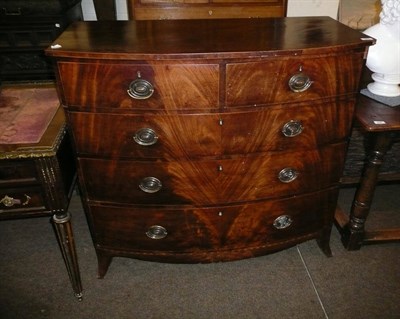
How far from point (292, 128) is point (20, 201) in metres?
1.16

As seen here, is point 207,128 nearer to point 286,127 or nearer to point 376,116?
point 286,127

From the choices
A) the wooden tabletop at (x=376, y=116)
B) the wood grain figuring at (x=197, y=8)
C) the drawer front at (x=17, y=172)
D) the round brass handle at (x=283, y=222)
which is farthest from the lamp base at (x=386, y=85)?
the drawer front at (x=17, y=172)

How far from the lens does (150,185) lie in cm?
151

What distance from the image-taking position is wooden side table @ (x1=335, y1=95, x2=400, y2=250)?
61.6 inches

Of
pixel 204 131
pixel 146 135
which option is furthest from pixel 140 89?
pixel 204 131

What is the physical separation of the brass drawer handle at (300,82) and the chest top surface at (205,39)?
9cm

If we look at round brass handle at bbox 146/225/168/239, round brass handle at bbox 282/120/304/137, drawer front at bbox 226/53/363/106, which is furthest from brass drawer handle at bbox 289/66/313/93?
round brass handle at bbox 146/225/168/239

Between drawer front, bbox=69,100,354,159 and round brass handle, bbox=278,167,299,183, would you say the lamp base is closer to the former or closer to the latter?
drawer front, bbox=69,100,354,159

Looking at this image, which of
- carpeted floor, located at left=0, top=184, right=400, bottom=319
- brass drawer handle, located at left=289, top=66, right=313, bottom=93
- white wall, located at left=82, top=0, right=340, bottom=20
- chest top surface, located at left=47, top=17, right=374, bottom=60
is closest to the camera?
chest top surface, located at left=47, top=17, right=374, bottom=60

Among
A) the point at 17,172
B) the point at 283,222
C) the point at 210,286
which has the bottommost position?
the point at 210,286

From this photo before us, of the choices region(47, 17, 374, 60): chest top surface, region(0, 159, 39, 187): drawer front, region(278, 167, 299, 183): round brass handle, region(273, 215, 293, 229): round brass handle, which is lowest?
region(273, 215, 293, 229): round brass handle

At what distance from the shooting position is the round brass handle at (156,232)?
1.65 metres

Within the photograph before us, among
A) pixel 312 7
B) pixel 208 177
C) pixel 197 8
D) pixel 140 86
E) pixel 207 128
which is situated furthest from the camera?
pixel 312 7

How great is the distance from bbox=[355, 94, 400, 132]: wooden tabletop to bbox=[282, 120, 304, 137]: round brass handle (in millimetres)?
320
